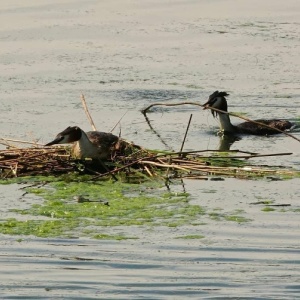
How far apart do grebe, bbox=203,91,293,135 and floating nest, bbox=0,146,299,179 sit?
2653mm

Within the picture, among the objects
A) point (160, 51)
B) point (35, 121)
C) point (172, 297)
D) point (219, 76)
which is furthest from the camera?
point (160, 51)

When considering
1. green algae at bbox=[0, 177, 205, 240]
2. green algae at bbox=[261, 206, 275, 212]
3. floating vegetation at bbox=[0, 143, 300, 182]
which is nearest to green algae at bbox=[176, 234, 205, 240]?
green algae at bbox=[0, 177, 205, 240]

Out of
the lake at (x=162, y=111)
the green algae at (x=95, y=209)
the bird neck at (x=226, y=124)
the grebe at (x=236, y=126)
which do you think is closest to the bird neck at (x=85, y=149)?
the green algae at (x=95, y=209)

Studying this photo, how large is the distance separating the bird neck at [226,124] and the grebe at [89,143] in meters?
3.34

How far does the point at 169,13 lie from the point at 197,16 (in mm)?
606

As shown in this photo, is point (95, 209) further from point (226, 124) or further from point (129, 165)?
point (226, 124)

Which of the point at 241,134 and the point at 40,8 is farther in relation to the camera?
the point at 40,8

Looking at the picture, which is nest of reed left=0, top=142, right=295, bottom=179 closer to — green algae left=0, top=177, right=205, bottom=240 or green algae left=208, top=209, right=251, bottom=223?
green algae left=0, top=177, right=205, bottom=240

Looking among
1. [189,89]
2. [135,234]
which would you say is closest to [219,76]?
[189,89]

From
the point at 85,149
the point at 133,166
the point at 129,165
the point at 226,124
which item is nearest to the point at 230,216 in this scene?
the point at 129,165

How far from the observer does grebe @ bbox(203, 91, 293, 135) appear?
16.0 meters

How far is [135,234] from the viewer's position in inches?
418

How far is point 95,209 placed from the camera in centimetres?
1157

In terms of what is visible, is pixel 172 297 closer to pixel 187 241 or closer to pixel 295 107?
pixel 187 241
